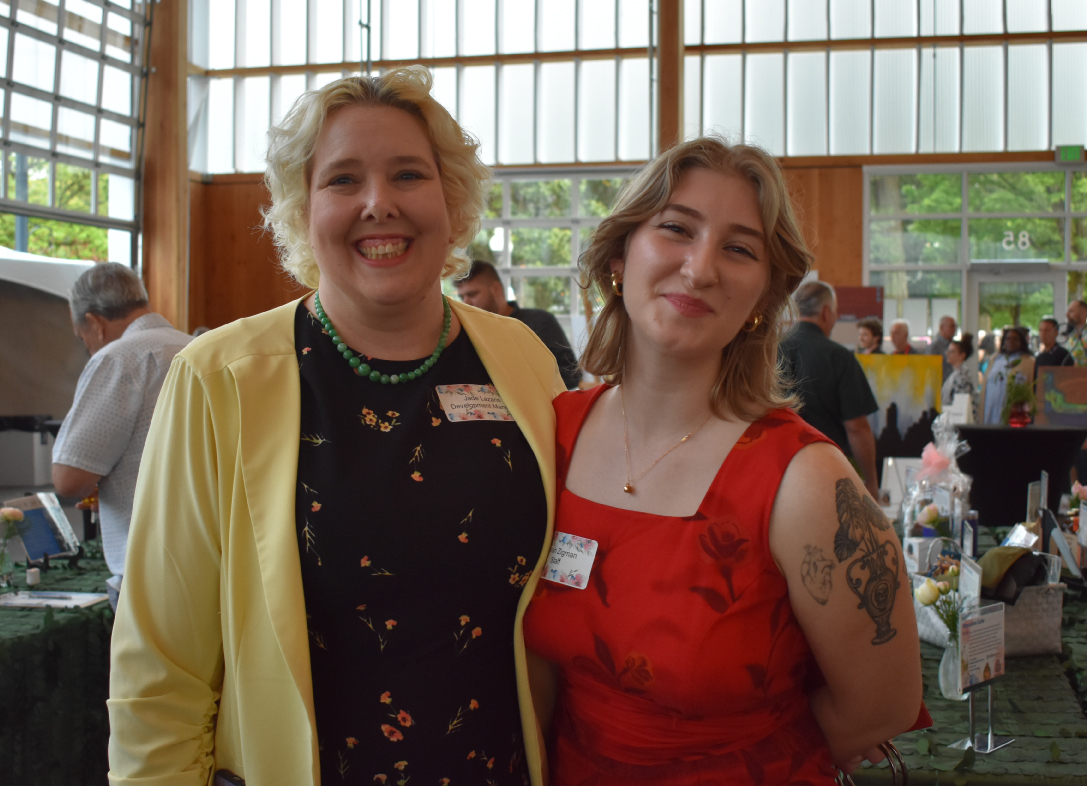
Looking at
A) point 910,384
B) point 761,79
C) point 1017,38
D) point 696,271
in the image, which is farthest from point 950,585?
point 1017,38

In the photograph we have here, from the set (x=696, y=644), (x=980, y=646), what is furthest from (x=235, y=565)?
(x=980, y=646)

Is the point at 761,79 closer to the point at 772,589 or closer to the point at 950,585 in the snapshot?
the point at 950,585

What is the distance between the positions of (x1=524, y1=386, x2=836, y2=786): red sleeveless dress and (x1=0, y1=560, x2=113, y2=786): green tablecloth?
1886mm

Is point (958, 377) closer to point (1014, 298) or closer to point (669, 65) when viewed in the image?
point (1014, 298)

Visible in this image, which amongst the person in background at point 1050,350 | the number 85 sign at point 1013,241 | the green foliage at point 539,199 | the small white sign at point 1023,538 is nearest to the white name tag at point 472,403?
the small white sign at point 1023,538

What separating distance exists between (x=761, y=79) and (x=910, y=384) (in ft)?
25.2

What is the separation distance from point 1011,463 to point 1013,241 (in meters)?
8.14

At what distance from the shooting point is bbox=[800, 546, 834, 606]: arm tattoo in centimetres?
120

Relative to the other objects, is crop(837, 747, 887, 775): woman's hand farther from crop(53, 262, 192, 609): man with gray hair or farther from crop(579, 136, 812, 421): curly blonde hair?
crop(53, 262, 192, 609): man with gray hair

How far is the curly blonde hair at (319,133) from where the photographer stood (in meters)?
1.38

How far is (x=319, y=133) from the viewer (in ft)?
4.51

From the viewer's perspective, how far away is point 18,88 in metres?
9.32

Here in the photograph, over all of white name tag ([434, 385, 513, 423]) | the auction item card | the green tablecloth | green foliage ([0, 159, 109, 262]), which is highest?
green foliage ([0, 159, 109, 262])

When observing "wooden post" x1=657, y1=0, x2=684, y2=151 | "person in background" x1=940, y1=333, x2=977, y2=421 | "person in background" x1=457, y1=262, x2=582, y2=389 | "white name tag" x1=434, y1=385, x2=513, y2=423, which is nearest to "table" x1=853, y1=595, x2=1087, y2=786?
"white name tag" x1=434, y1=385, x2=513, y2=423
